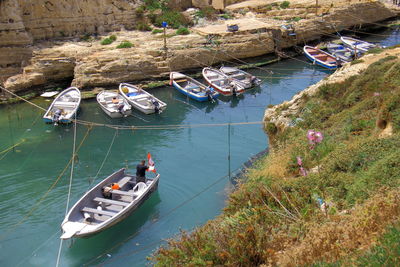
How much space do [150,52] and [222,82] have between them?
232 inches

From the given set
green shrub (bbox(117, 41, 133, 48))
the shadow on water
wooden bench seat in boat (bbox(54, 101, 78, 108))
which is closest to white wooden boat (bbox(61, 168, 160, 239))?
the shadow on water

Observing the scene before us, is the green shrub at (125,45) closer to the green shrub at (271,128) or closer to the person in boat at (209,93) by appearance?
the person in boat at (209,93)

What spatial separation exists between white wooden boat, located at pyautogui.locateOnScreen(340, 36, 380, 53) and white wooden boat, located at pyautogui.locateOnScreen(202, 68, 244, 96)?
10.8m

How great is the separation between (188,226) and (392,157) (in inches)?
314

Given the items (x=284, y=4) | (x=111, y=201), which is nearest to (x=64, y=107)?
(x=111, y=201)

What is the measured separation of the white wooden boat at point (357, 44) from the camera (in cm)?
3411

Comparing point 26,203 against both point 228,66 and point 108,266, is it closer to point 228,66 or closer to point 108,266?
point 108,266

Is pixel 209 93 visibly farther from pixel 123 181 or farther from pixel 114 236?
pixel 114 236

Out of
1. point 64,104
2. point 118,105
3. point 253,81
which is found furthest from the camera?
point 253,81

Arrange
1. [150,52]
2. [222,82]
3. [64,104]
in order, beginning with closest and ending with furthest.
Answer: [64,104] → [222,82] → [150,52]

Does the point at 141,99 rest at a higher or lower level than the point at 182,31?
lower

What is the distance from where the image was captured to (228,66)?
111 feet

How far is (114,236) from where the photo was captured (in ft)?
49.3

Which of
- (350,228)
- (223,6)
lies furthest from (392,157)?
(223,6)
